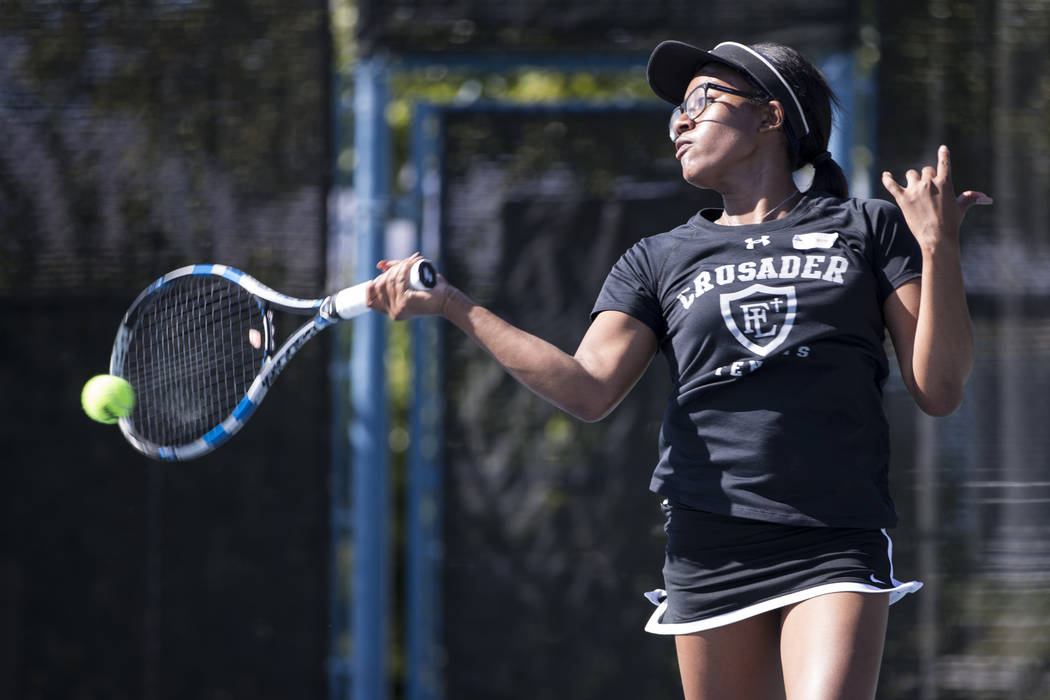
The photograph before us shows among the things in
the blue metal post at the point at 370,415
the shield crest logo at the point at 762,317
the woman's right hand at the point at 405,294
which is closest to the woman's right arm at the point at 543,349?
the woman's right hand at the point at 405,294

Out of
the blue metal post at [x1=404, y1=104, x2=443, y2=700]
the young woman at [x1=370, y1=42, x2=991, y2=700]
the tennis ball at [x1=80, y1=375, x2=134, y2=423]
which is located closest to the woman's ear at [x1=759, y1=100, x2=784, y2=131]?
the young woman at [x1=370, y1=42, x2=991, y2=700]

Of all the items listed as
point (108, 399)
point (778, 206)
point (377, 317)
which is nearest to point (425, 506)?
point (377, 317)

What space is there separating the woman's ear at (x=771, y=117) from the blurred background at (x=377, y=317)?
169 cm

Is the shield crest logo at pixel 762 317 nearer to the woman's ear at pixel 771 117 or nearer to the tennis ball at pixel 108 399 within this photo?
the woman's ear at pixel 771 117

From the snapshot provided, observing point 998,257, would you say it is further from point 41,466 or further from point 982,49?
point 41,466

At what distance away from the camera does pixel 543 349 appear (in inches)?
91.9

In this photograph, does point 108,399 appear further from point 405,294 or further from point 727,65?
point 727,65

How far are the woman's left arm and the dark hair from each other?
0.91 feet

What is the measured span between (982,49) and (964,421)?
125 centimetres

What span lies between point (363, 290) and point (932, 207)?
3.66ft

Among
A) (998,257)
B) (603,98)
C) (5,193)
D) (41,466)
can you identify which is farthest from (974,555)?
(5,193)

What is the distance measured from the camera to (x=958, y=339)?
2.12 meters

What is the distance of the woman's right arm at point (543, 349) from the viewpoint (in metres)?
2.33

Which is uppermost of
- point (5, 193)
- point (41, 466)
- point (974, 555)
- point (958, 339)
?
point (5, 193)
